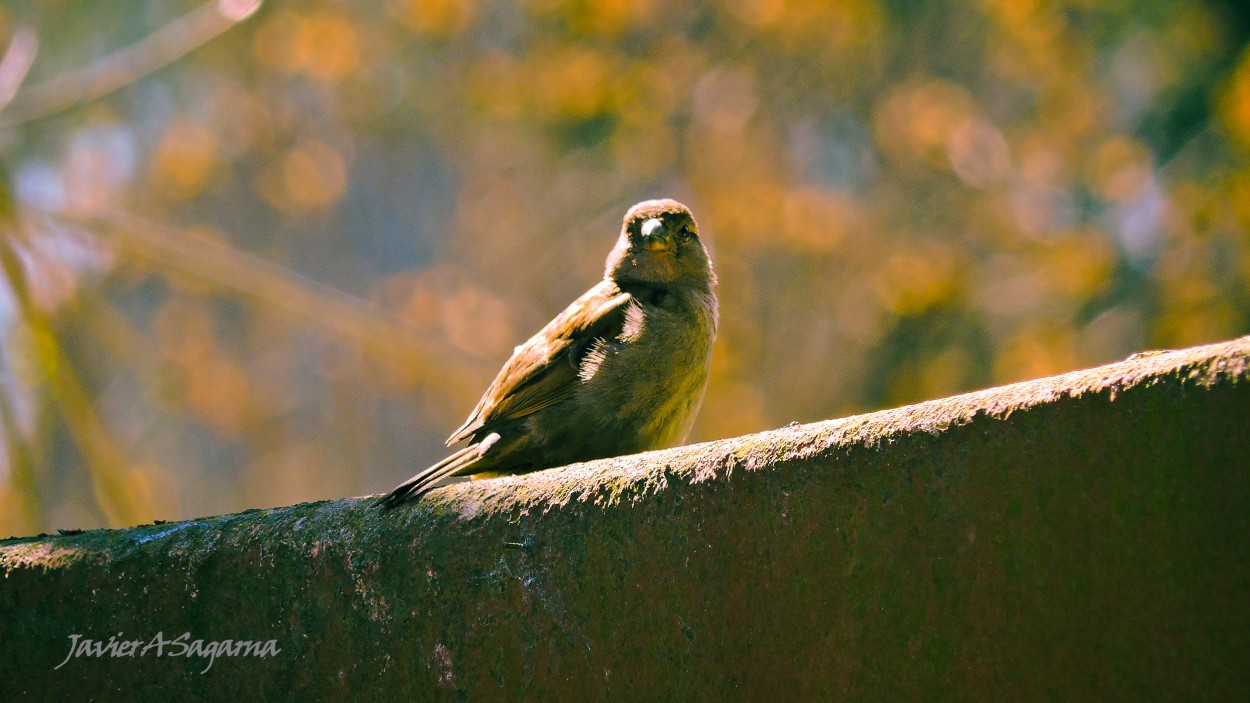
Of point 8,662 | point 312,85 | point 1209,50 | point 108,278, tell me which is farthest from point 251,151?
point 8,662

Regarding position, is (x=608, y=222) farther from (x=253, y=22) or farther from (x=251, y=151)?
(x=251, y=151)

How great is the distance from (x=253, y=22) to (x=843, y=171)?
19.3 ft

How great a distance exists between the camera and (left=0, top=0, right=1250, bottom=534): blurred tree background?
7.18 metres

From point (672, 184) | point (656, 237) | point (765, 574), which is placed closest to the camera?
point (765, 574)

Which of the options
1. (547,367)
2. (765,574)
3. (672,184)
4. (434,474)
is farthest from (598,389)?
(672,184)

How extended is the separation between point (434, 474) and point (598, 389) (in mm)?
727

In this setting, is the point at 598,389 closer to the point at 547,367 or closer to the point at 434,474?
the point at 547,367

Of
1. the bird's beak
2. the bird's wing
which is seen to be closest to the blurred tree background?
the bird's wing

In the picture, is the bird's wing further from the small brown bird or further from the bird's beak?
the bird's beak

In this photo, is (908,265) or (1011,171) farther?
(1011,171)

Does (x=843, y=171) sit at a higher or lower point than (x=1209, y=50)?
higher

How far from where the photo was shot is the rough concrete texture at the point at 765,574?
5.08 ft

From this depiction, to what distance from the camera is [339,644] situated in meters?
2.15

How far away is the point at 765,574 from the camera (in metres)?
1.84
